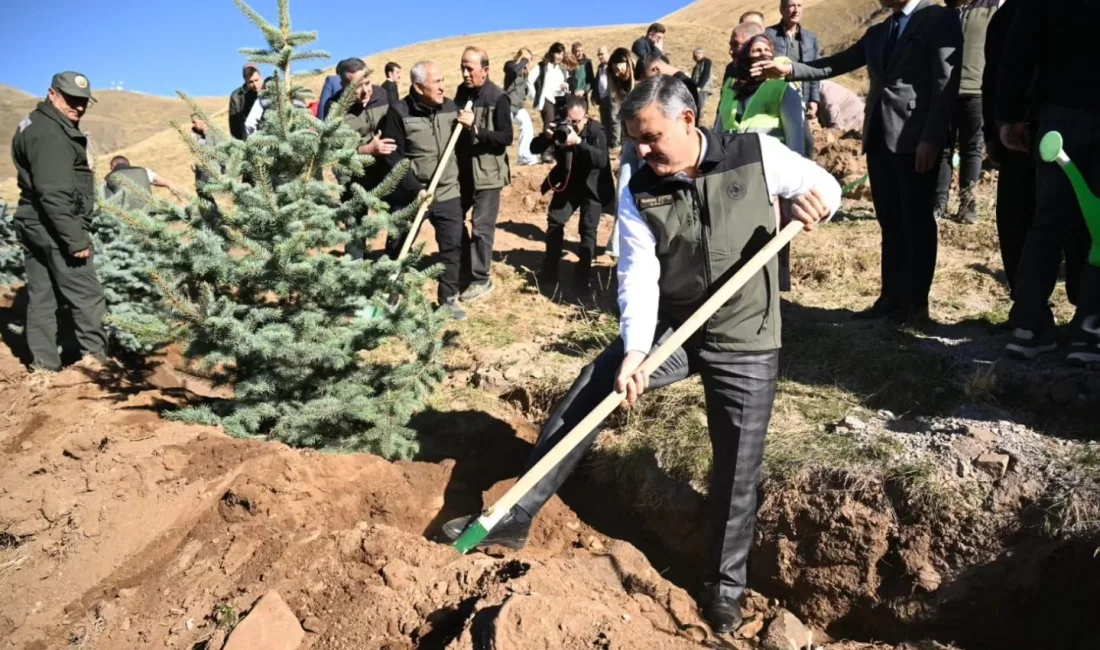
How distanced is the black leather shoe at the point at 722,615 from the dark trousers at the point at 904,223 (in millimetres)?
2610

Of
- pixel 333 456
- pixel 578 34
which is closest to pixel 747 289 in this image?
pixel 333 456

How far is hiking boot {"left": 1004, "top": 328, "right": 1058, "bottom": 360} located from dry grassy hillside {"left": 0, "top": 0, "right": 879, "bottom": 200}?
1250 cm

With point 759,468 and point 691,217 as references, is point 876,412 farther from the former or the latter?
point 691,217

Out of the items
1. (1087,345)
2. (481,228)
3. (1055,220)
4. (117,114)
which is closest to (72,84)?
(481,228)

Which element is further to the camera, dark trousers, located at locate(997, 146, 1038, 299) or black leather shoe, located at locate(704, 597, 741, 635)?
dark trousers, located at locate(997, 146, 1038, 299)

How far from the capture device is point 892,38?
4.75 meters

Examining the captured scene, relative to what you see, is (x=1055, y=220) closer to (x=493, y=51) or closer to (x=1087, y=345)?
(x=1087, y=345)

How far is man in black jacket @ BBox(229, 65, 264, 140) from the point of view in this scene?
825cm

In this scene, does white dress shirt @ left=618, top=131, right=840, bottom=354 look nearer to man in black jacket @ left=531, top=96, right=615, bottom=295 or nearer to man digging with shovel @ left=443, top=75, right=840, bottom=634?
man digging with shovel @ left=443, top=75, right=840, bottom=634

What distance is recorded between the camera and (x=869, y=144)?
16.2 ft

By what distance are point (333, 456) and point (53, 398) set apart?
2719 mm

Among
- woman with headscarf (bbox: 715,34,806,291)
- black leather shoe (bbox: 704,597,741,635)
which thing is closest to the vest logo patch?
black leather shoe (bbox: 704,597,741,635)

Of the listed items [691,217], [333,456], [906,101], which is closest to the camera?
[691,217]

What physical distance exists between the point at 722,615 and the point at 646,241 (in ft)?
4.99
